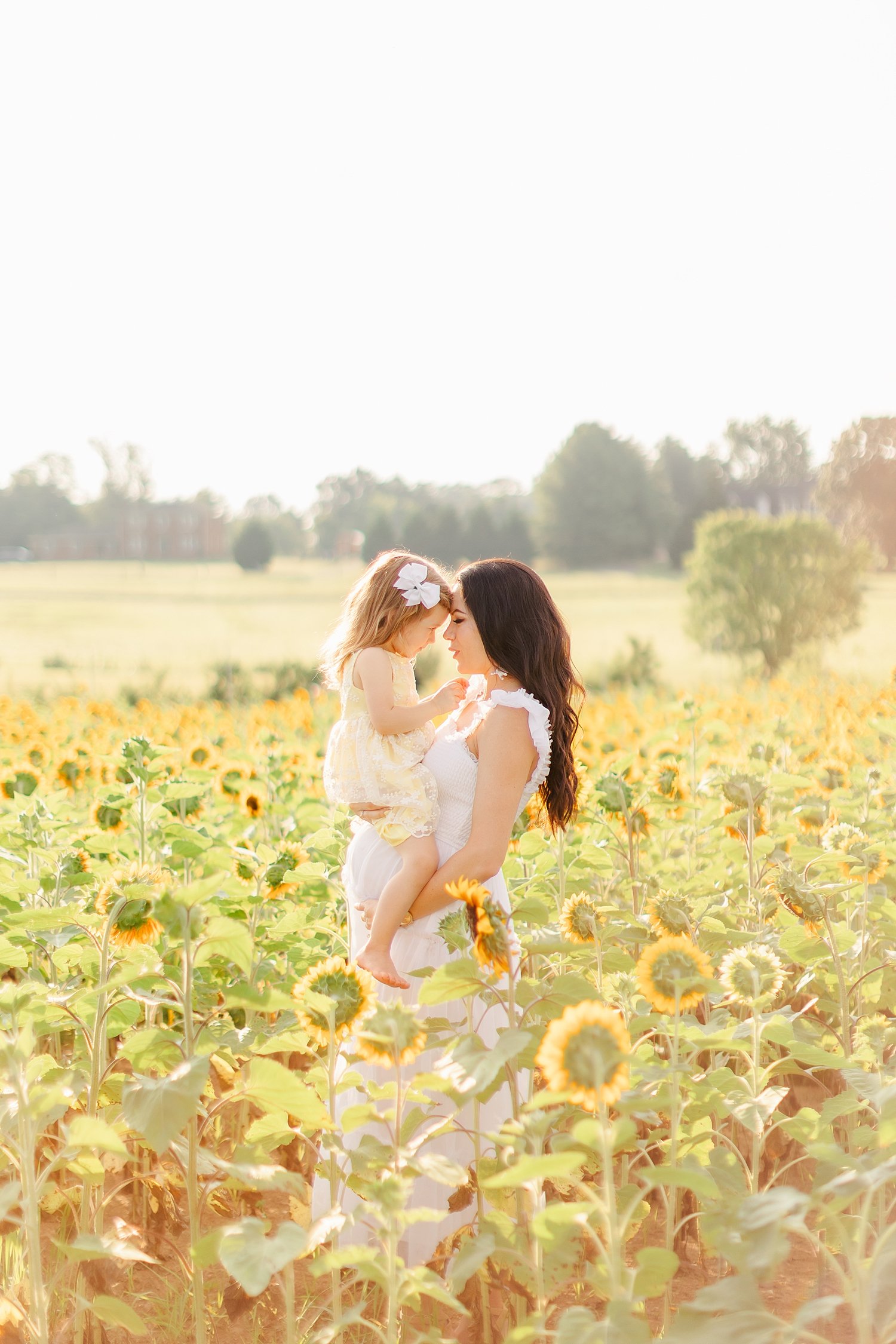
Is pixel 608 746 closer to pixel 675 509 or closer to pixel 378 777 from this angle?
pixel 378 777

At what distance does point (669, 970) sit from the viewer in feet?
5.29

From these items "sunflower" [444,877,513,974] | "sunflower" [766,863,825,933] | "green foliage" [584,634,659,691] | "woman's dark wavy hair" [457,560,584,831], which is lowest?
"green foliage" [584,634,659,691]

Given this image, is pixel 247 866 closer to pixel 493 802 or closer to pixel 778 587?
pixel 493 802

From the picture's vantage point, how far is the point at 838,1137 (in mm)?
2580

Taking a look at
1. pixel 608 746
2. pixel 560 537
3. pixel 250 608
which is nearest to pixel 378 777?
pixel 608 746

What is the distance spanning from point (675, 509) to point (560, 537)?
4.21 metres

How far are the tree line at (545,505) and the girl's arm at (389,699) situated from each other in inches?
951

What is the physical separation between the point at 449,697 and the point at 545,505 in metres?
39.7

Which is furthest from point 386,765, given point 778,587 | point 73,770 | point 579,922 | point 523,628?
point 778,587

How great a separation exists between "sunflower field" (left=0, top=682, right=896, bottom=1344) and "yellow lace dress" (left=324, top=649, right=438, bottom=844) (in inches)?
7.3

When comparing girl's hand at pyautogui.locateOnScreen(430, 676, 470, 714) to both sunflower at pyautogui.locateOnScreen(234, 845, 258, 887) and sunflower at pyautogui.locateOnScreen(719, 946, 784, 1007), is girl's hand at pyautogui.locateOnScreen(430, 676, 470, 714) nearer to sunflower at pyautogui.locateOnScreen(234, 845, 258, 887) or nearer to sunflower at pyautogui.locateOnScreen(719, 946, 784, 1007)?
sunflower at pyautogui.locateOnScreen(234, 845, 258, 887)

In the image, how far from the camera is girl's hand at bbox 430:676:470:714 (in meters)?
2.44

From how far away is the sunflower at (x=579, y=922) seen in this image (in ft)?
6.75

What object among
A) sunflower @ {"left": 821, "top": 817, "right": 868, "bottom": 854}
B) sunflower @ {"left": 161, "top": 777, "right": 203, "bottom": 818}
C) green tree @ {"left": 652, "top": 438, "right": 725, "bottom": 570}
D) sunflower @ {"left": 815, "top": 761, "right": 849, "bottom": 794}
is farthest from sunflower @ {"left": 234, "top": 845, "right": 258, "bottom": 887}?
green tree @ {"left": 652, "top": 438, "right": 725, "bottom": 570}
